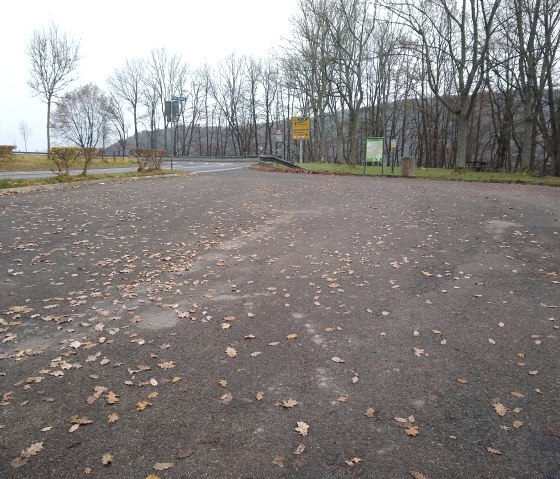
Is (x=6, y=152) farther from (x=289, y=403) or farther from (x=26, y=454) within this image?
(x=289, y=403)

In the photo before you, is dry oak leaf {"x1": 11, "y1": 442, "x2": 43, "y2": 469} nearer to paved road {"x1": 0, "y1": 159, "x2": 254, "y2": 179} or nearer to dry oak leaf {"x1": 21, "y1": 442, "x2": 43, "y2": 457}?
dry oak leaf {"x1": 21, "y1": 442, "x2": 43, "y2": 457}

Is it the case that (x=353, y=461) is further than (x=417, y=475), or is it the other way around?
(x=353, y=461)

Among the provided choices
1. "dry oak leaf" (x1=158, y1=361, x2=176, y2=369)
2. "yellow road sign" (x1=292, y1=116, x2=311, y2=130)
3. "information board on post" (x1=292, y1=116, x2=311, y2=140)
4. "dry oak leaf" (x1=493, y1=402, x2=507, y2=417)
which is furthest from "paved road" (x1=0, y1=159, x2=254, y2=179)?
"dry oak leaf" (x1=493, y1=402, x2=507, y2=417)

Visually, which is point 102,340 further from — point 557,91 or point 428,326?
point 557,91

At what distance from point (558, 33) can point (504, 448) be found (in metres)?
30.6

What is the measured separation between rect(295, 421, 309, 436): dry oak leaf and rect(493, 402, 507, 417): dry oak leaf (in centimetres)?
143

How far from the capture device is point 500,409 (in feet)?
10.1

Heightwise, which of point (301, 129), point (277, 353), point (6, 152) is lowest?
point (277, 353)

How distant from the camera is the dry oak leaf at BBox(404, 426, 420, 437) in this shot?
280 cm

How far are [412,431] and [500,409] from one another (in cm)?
77

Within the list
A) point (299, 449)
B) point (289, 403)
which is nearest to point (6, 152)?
point (289, 403)

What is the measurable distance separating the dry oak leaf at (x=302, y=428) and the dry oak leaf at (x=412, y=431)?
0.69 meters

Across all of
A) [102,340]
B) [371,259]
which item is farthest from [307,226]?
[102,340]

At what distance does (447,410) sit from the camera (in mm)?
3072
